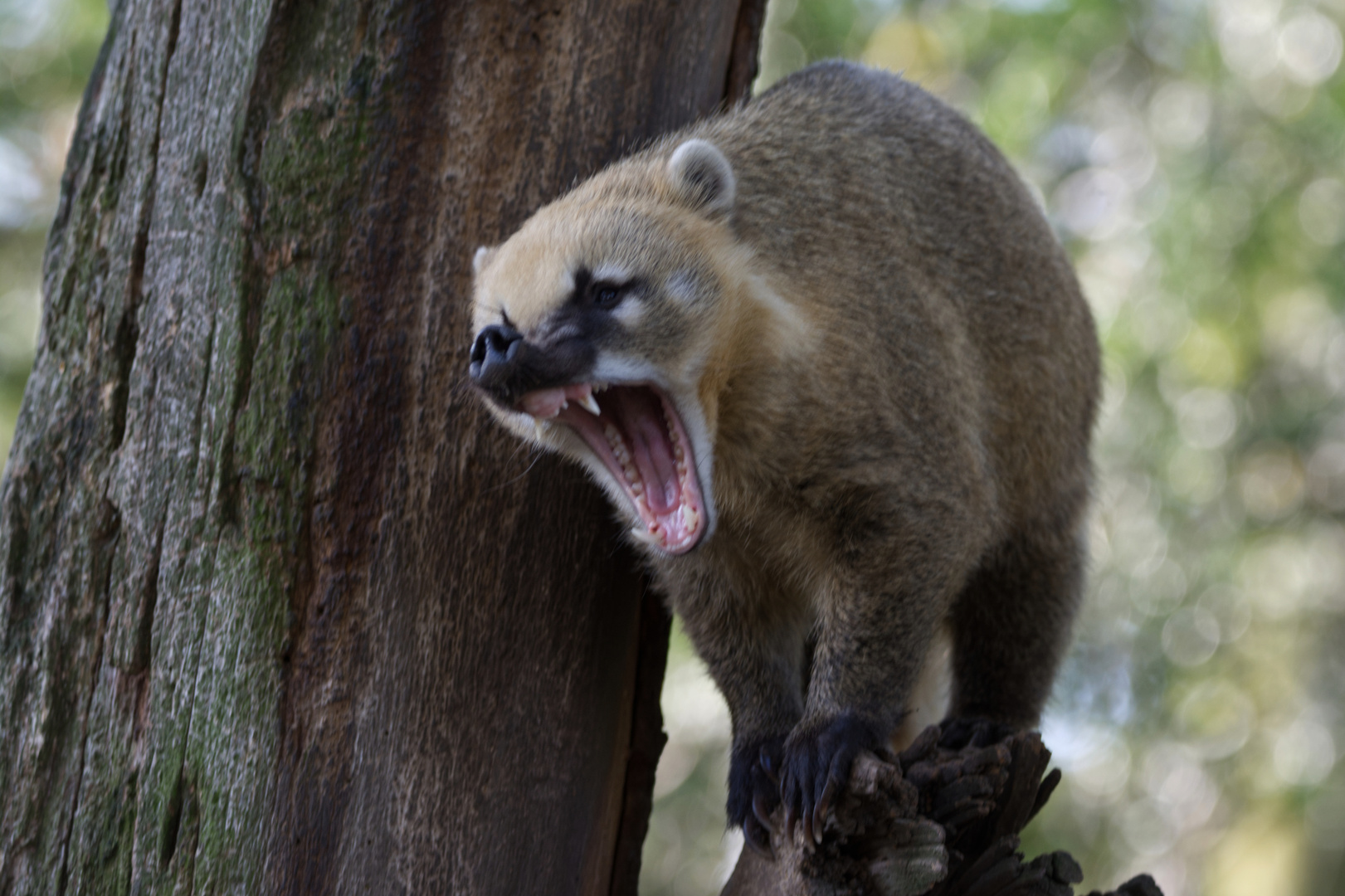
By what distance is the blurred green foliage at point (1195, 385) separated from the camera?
9.99 meters

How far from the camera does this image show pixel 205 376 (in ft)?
10.9

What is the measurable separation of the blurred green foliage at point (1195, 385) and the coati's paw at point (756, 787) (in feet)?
21.4

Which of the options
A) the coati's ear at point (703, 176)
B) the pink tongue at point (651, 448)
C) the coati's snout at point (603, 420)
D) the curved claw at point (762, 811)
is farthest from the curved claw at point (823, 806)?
the coati's ear at point (703, 176)

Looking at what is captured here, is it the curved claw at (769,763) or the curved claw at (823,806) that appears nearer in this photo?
the curved claw at (823,806)

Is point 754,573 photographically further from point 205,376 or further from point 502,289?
point 205,376

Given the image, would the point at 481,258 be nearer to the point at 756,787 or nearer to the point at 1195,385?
the point at 756,787

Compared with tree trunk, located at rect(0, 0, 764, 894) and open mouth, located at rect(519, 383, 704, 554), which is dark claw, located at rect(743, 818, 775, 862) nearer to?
tree trunk, located at rect(0, 0, 764, 894)

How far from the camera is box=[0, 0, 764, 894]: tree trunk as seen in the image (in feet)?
10.4

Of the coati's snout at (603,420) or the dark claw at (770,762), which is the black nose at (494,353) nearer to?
the coati's snout at (603,420)

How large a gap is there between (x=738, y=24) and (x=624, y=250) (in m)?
1.65

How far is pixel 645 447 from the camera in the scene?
3.36 m

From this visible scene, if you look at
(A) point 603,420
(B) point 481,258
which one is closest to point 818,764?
(A) point 603,420

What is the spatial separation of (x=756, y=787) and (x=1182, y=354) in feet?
27.4

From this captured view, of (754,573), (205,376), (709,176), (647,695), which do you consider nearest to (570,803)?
(647,695)
